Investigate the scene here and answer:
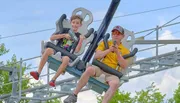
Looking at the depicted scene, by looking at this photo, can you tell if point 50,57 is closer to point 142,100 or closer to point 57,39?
point 57,39

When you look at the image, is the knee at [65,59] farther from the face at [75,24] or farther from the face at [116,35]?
the face at [116,35]

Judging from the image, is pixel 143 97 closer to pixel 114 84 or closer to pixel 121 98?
pixel 121 98

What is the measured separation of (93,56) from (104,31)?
0.38 metres

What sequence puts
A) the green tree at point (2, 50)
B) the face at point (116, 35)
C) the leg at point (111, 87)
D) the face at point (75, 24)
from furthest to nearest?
the green tree at point (2, 50)
the face at point (75, 24)
the face at point (116, 35)
the leg at point (111, 87)

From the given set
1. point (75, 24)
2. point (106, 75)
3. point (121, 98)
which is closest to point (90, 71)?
point (106, 75)

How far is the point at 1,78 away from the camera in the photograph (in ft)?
80.2

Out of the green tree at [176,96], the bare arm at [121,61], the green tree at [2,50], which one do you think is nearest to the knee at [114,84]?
the bare arm at [121,61]

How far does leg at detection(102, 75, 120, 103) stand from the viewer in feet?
20.9

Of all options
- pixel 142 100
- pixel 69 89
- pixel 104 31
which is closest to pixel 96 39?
pixel 104 31

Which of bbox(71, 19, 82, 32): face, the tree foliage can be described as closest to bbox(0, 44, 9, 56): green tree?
the tree foliage

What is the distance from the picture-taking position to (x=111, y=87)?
646 cm

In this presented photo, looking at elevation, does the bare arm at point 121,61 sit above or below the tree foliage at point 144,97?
below

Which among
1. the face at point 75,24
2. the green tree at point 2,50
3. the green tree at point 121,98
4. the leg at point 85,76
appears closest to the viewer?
the leg at point 85,76

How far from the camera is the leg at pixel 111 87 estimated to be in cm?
637
